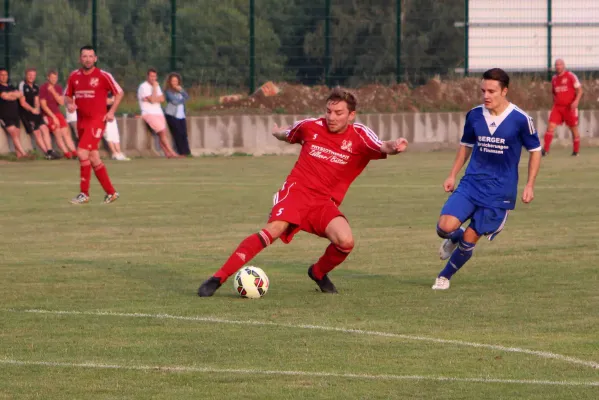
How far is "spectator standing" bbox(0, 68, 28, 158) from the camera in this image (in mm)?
27508

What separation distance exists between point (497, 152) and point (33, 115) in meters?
18.8

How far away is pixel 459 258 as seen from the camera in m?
10.9

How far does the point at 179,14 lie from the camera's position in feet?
104

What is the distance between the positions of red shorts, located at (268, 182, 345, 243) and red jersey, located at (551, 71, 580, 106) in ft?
63.6

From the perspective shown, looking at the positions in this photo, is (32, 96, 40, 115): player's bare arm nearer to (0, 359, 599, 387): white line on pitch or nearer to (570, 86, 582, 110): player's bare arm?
(570, 86, 582, 110): player's bare arm

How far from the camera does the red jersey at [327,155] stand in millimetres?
10391

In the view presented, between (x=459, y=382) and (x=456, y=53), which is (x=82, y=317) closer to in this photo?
(x=459, y=382)

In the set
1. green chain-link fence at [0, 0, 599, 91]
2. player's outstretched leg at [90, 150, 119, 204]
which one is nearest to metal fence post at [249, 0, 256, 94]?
green chain-link fence at [0, 0, 599, 91]

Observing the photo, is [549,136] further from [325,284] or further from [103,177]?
[325,284]

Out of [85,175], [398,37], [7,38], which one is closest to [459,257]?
[85,175]

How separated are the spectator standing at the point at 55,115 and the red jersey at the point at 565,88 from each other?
10206 mm

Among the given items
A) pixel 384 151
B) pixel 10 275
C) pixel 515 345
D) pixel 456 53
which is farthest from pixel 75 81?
pixel 456 53

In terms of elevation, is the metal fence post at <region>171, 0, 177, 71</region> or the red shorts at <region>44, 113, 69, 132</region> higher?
the metal fence post at <region>171, 0, 177, 71</region>

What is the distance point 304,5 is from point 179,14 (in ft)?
10.9
